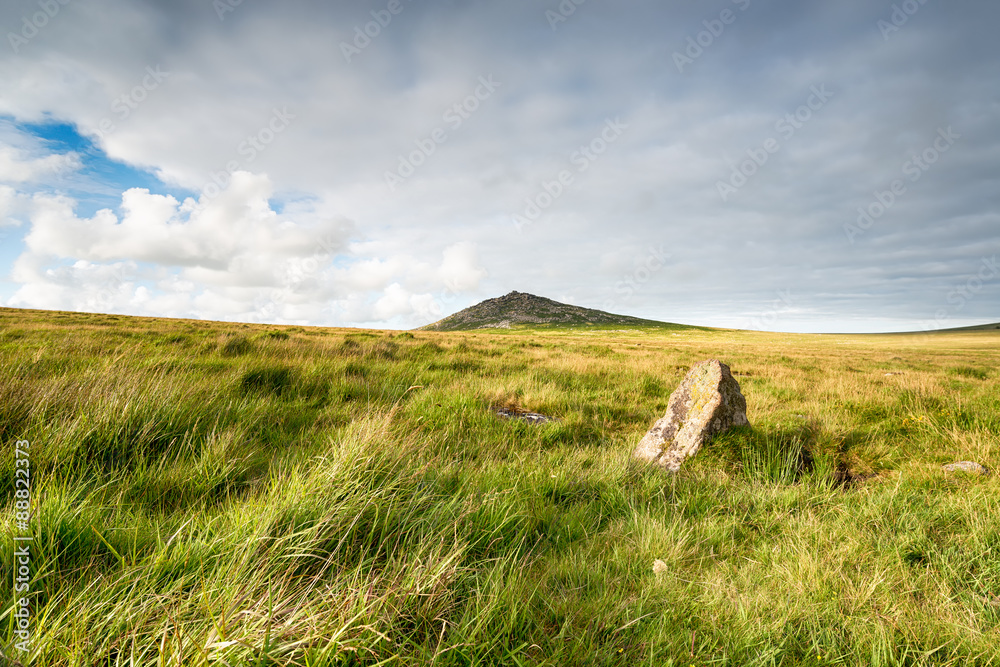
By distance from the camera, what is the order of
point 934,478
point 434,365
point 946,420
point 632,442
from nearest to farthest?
point 934,478
point 632,442
point 946,420
point 434,365

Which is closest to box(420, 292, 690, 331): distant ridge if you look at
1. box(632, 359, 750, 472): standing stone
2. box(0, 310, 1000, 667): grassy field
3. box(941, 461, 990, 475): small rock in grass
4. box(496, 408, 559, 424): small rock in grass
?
box(496, 408, 559, 424): small rock in grass

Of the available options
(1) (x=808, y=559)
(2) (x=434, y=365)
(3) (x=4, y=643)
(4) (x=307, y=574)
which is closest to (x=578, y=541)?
(1) (x=808, y=559)

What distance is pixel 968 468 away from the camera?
172 inches

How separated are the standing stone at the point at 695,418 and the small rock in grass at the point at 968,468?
2.01 metres

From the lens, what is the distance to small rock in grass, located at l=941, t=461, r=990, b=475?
14.0 feet

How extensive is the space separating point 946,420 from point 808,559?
622 cm

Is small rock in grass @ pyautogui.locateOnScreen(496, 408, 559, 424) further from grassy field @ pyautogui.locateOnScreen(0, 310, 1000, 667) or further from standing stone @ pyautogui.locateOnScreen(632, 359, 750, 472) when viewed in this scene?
standing stone @ pyautogui.locateOnScreen(632, 359, 750, 472)

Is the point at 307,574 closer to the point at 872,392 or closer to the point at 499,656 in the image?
the point at 499,656

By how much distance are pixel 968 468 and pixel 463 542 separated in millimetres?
5796

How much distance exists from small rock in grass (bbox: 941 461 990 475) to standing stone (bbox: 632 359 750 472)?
2.01 m

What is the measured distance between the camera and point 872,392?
846 cm
